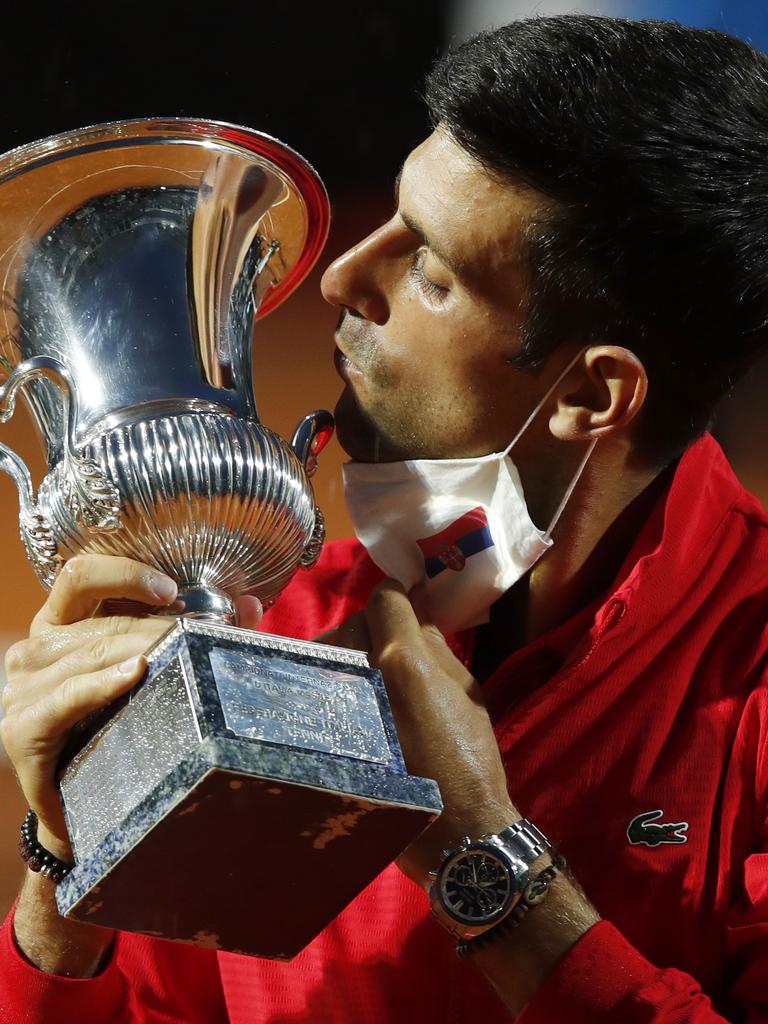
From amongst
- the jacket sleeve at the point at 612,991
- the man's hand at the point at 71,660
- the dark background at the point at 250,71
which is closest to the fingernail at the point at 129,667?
the man's hand at the point at 71,660

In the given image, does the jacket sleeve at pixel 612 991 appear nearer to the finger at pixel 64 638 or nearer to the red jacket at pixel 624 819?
the red jacket at pixel 624 819

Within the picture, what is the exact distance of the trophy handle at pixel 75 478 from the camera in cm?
125

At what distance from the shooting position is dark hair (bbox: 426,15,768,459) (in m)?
1.57

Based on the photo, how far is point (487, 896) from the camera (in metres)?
1.30

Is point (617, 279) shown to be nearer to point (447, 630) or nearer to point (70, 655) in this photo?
point (447, 630)

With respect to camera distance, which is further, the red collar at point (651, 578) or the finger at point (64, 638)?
the red collar at point (651, 578)

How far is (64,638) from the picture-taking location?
126 cm

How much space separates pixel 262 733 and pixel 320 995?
60cm

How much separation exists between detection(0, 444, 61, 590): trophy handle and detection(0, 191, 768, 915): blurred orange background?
3.71ft

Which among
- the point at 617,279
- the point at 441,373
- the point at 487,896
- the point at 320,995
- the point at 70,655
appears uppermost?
the point at 617,279

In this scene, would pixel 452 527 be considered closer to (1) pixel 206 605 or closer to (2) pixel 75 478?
(1) pixel 206 605

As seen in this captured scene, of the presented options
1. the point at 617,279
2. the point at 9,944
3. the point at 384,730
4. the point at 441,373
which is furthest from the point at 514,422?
the point at 9,944

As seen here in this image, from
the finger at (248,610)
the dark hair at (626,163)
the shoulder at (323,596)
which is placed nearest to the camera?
the finger at (248,610)

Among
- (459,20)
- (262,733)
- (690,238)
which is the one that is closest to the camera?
(262,733)
